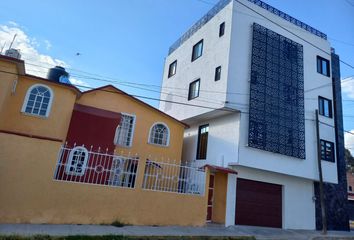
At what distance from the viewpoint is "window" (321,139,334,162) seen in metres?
17.1

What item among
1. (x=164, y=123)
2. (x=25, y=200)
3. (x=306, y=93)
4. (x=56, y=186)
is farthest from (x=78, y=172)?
(x=306, y=93)

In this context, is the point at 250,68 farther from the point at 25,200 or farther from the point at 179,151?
the point at 25,200

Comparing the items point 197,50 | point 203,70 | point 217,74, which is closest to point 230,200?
point 217,74

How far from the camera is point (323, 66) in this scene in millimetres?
19000

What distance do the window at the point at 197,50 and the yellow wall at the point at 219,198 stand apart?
8.36 m

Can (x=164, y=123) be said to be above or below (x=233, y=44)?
below

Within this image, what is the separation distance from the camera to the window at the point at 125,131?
14.2m

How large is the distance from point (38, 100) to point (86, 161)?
4454 millimetres

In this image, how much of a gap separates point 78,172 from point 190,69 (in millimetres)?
11222

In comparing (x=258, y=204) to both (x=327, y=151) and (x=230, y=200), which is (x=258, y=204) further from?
(x=327, y=151)

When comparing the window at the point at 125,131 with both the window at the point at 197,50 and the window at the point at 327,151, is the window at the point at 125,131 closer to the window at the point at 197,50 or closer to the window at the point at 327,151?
the window at the point at 197,50

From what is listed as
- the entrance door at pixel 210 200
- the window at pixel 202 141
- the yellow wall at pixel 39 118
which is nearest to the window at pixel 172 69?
the window at pixel 202 141

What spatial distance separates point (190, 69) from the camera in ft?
60.8

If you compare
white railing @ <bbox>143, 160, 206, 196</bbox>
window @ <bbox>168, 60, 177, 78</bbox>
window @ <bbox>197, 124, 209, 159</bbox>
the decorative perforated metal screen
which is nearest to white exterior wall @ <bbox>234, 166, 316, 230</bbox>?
the decorative perforated metal screen
